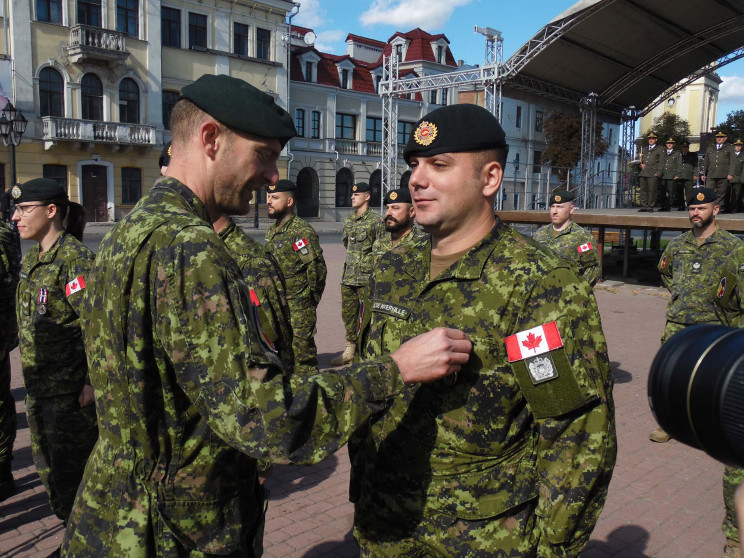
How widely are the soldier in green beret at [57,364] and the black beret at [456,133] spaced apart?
2466 millimetres

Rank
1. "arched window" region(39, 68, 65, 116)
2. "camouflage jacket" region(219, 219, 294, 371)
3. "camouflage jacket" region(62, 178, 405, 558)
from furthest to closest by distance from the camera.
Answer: "arched window" region(39, 68, 65, 116), "camouflage jacket" region(219, 219, 294, 371), "camouflage jacket" region(62, 178, 405, 558)

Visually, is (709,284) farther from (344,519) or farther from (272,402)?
(272,402)

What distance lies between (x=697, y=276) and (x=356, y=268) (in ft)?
13.7

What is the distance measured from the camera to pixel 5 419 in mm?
4492

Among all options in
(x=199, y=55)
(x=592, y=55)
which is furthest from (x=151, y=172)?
(x=592, y=55)

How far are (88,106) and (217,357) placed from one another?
3001cm

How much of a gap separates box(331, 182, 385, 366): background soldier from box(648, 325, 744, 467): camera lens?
22.8 feet

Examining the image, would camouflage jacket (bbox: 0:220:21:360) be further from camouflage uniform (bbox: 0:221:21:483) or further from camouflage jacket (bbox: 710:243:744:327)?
camouflage jacket (bbox: 710:243:744:327)

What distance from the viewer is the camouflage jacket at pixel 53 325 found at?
153 inches

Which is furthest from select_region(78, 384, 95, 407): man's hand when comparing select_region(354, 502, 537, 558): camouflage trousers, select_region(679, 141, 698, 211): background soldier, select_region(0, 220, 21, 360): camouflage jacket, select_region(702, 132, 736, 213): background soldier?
select_region(679, 141, 698, 211): background soldier

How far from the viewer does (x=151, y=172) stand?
30.6 meters

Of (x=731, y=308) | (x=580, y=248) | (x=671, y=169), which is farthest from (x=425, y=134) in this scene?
(x=671, y=169)

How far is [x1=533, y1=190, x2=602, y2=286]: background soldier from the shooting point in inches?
291

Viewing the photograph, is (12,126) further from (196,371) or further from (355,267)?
(196,371)
